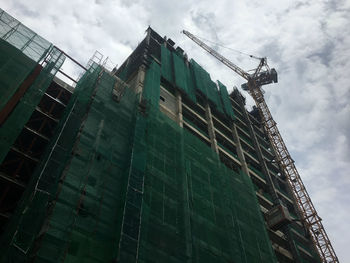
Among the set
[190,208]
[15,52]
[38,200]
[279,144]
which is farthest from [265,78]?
[38,200]

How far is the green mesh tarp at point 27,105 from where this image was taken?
611 inches

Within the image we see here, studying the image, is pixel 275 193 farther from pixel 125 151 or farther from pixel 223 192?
pixel 125 151

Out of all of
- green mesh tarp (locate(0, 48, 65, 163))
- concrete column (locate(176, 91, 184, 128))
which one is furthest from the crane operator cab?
green mesh tarp (locate(0, 48, 65, 163))

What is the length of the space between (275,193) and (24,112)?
99.9 ft

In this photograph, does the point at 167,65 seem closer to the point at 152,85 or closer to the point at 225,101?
the point at 152,85

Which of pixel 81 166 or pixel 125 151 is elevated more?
pixel 125 151

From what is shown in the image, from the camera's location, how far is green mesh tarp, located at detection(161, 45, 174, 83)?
1454 inches

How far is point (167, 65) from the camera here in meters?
38.9

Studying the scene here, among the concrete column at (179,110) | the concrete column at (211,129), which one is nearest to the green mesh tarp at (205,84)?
the concrete column at (211,129)

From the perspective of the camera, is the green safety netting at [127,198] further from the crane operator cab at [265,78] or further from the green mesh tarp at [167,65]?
the crane operator cab at [265,78]

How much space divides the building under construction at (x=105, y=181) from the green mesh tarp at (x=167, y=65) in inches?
234

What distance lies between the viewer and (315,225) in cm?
4288

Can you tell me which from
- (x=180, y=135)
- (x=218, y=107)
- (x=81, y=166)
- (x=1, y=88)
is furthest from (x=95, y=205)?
(x=218, y=107)

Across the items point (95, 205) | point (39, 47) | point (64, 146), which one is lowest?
point (95, 205)
